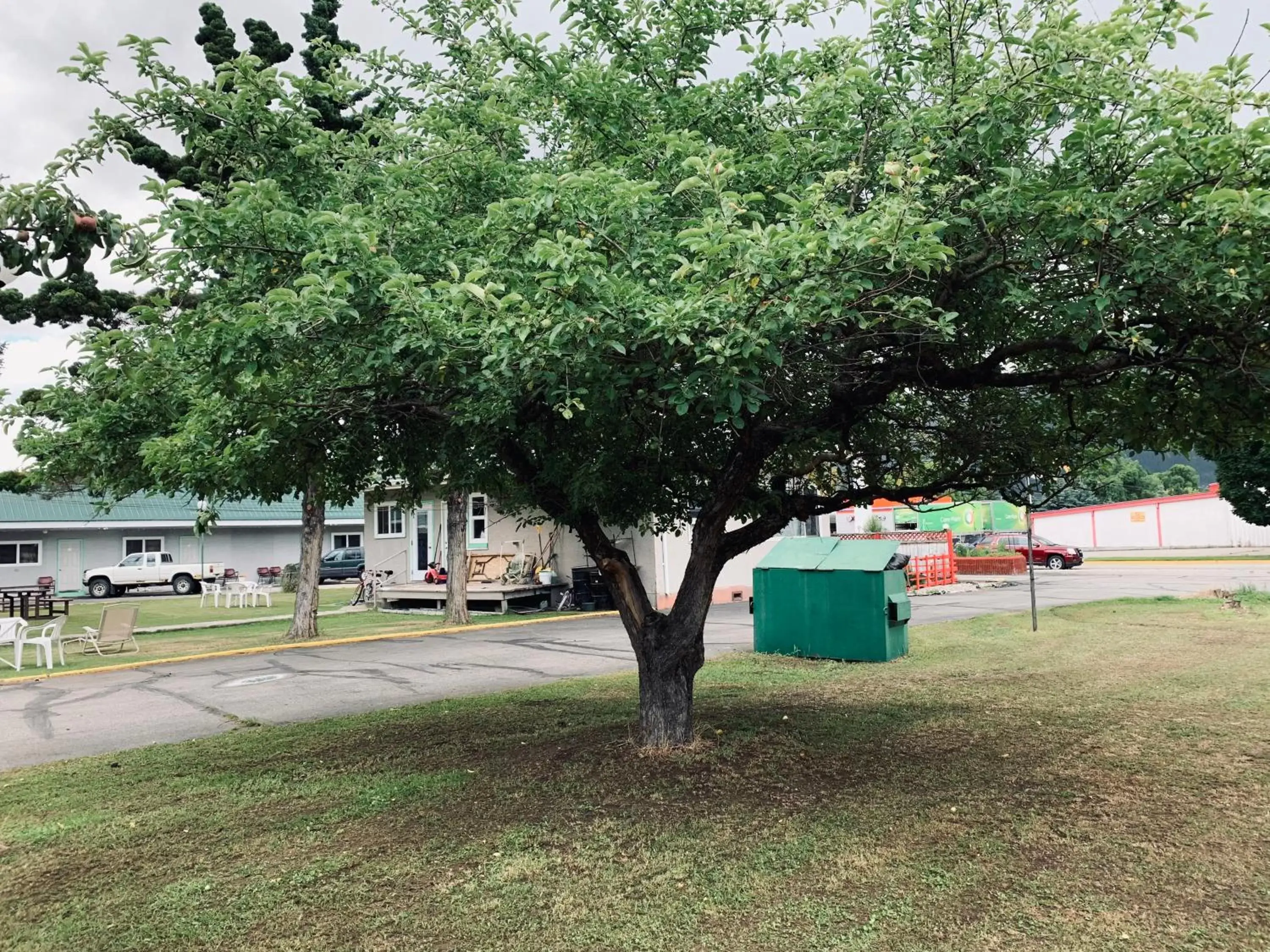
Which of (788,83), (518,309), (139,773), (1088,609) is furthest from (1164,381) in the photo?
(1088,609)

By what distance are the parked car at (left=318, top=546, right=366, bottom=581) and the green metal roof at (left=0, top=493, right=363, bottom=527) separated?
1.92 metres

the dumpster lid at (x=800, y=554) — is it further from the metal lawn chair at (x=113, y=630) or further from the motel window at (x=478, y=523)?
the motel window at (x=478, y=523)

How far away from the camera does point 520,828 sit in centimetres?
494

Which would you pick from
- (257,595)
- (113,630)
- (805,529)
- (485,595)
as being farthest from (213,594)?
(805,529)

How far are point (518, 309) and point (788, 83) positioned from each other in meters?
2.58

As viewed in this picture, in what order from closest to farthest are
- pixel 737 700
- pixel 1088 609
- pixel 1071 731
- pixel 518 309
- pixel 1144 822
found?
pixel 518 309 < pixel 1144 822 < pixel 1071 731 < pixel 737 700 < pixel 1088 609

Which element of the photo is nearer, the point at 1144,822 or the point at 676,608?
the point at 1144,822

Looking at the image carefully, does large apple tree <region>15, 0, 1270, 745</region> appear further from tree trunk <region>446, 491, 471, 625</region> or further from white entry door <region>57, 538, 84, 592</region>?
white entry door <region>57, 538, 84, 592</region>

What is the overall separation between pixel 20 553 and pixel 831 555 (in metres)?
35.5

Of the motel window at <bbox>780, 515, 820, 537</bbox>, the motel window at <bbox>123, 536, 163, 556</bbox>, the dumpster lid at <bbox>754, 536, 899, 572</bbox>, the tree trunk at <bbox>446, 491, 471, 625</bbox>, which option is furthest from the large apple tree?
the motel window at <bbox>123, 536, 163, 556</bbox>

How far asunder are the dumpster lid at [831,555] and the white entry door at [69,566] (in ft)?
111

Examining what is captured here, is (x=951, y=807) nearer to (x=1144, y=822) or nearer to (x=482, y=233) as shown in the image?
(x=1144, y=822)

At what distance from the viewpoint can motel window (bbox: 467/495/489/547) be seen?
79.2 feet

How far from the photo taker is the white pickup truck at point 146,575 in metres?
34.6
